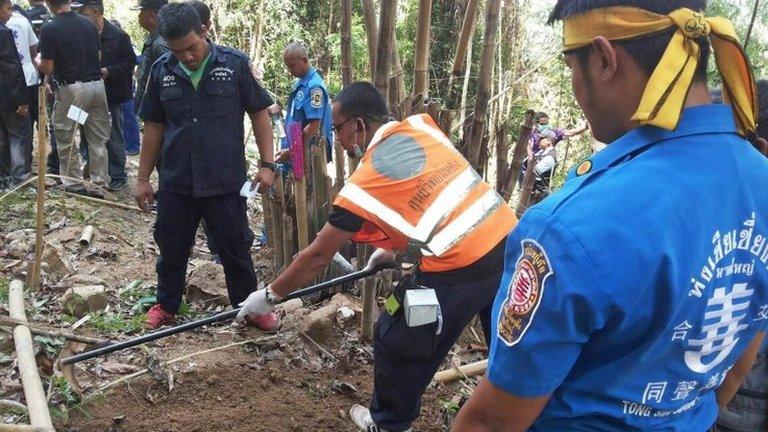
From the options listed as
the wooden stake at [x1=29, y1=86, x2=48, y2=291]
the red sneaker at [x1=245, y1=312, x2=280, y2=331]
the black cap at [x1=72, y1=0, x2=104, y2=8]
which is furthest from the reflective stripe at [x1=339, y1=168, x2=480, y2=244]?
the black cap at [x1=72, y1=0, x2=104, y2=8]

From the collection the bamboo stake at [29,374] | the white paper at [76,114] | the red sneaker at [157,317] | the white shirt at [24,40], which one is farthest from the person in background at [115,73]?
the bamboo stake at [29,374]

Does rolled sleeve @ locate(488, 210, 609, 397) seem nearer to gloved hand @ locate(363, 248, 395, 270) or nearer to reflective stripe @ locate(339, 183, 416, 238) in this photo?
reflective stripe @ locate(339, 183, 416, 238)

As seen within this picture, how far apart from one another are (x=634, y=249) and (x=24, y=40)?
6.58 m

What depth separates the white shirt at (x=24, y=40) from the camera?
6.00m

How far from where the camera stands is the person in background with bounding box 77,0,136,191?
6.14 metres

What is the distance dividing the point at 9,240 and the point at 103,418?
2.58m

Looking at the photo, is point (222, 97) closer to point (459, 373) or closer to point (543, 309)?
point (459, 373)

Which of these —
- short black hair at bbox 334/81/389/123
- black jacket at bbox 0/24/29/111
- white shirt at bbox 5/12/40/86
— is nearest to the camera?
short black hair at bbox 334/81/389/123

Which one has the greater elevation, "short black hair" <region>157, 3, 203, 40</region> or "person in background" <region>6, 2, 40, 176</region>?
"short black hair" <region>157, 3, 203, 40</region>

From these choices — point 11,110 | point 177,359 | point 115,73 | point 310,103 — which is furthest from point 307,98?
point 11,110

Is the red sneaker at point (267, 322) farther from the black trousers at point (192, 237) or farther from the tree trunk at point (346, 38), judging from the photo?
the tree trunk at point (346, 38)

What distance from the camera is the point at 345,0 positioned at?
3.72 meters

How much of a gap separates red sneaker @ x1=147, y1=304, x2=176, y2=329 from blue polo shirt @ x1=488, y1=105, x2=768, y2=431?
3.09 m

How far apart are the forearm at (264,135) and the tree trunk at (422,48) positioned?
893 millimetres
